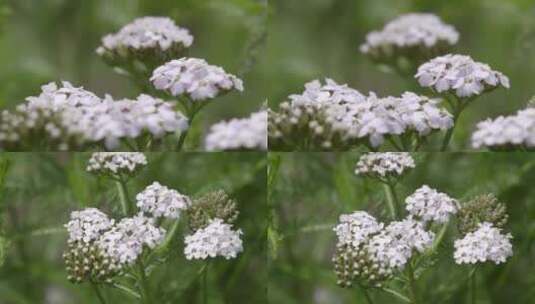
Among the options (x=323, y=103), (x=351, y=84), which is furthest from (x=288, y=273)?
(x=351, y=84)

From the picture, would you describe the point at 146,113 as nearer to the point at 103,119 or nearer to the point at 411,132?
the point at 103,119

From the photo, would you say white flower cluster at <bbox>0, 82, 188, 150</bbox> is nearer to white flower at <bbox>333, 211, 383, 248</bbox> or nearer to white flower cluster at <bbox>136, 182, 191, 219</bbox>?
white flower cluster at <bbox>136, 182, 191, 219</bbox>

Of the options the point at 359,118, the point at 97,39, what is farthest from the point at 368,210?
the point at 97,39

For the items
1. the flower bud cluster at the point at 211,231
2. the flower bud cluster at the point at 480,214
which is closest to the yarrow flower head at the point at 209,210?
the flower bud cluster at the point at 211,231

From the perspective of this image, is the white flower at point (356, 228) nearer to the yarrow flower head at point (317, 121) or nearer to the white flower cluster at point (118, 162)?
the yarrow flower head at point (317, 121)

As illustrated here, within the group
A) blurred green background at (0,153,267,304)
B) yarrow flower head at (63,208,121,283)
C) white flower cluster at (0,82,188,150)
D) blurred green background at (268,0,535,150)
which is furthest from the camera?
blurred green background at (268,0,535,150)

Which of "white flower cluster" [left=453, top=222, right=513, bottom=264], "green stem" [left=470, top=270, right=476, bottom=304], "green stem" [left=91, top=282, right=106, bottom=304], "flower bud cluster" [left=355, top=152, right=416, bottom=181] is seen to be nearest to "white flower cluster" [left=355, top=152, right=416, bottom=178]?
"flower bud cluster" [left=355, top=152, right=416, bottom=181]

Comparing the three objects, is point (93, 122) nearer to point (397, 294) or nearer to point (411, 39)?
point (397, 294)
